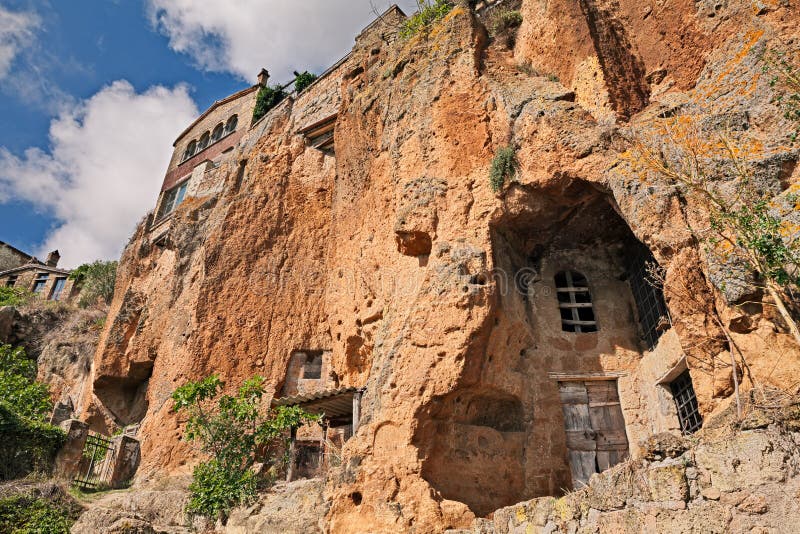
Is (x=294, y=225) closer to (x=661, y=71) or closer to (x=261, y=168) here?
A: (x=261, y=168)

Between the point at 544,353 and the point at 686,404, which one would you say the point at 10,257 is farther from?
the point at 686,404

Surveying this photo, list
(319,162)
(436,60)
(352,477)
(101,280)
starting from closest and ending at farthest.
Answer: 1. (352,477)
2. (436,60)
3. (319,162)
4. (101,280)

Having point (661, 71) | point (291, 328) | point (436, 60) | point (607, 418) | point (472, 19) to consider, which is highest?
point (472, 19)

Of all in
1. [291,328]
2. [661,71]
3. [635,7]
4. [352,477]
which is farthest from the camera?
[291,328]

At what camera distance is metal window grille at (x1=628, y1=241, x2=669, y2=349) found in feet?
32.3

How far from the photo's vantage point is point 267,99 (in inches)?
980

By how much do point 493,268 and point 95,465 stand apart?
11401mm

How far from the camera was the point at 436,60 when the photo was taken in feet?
41.2

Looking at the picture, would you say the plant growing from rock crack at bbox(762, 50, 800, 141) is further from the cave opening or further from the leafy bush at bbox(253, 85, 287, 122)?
the leafy bush at bbox(253, 85, 287, 122)

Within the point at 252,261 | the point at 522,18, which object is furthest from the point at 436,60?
the point at 252,261

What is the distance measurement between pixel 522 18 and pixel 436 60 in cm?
245

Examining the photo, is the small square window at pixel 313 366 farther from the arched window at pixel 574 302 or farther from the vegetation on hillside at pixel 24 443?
the arched window at pixel 574 302

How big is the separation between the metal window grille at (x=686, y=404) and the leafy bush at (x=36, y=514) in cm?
1068

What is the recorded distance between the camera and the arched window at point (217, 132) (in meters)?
26.1
